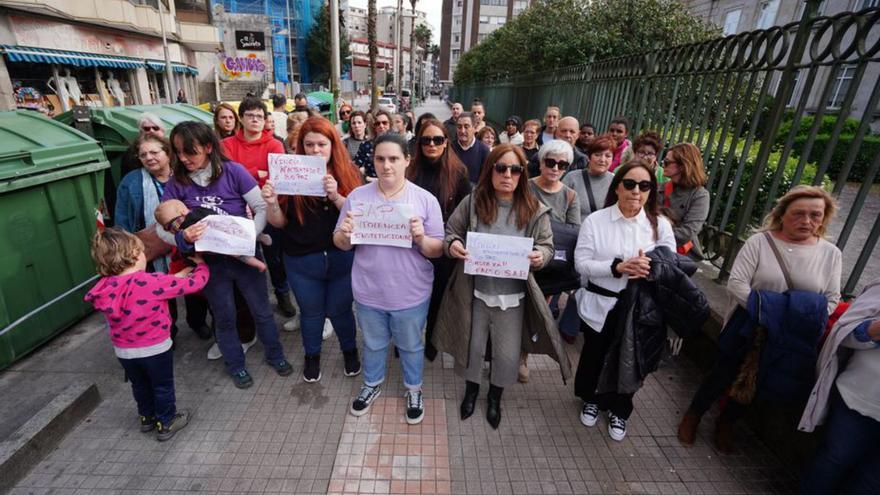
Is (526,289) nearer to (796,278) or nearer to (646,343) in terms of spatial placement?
(646,343)

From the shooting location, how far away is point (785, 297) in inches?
97.7

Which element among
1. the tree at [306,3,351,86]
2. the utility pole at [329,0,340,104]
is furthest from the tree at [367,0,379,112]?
the tree at [306,3,351,86]

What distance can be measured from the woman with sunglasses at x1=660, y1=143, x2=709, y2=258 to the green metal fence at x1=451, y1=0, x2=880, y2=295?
530 millimetres

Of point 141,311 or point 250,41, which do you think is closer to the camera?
point 141,311

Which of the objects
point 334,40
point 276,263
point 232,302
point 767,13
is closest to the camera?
point 232,302

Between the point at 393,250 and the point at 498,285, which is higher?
the point at 393,250

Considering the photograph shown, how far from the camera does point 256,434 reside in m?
3.00

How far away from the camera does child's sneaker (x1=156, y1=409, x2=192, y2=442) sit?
2.90 meters

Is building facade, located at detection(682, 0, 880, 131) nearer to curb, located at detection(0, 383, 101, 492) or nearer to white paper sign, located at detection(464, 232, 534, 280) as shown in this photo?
white paper sign, located at detection(464, 232, 534, 280)

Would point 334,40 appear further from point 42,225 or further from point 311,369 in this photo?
point 311,369

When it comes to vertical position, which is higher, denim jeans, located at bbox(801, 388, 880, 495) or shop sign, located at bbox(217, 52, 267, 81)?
shop sign, located at bbox(217, 52, 267, 81)

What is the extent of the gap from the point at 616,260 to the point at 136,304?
9.65ft

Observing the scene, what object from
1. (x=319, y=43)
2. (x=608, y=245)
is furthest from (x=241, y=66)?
(x=608, y=245)

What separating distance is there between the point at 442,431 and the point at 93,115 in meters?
5.14
